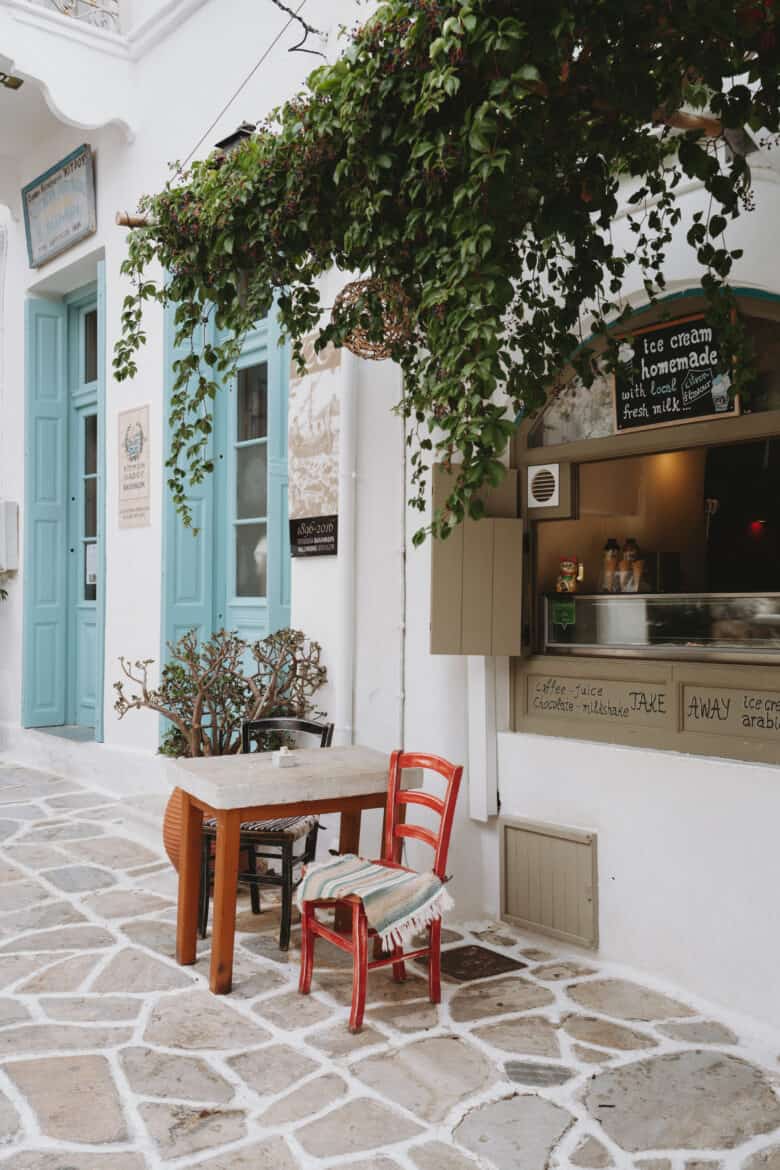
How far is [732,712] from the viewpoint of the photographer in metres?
3.99

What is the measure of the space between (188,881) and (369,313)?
2466 mm

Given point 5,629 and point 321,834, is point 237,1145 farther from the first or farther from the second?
point 5,629

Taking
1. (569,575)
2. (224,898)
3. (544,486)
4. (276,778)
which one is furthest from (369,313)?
(224,898)

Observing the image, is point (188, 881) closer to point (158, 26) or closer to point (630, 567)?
point (630, 567)

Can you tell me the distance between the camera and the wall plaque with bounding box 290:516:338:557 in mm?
5672

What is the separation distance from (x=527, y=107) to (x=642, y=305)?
1.86 metres

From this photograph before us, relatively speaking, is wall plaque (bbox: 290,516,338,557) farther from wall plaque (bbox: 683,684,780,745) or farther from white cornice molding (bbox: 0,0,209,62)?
→ white cornice molding (bbox: 0,0,209,62)

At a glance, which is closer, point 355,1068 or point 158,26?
point 355,1068

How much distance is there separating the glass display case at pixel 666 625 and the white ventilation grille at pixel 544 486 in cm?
44

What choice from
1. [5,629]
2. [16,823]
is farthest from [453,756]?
[5,629]

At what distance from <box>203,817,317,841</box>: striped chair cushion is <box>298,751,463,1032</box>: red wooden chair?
494 mm

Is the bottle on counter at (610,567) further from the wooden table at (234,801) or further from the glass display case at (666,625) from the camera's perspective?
the wooden table at (234,801)

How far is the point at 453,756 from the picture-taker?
197 inches

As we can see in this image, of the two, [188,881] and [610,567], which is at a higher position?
[610,567]
